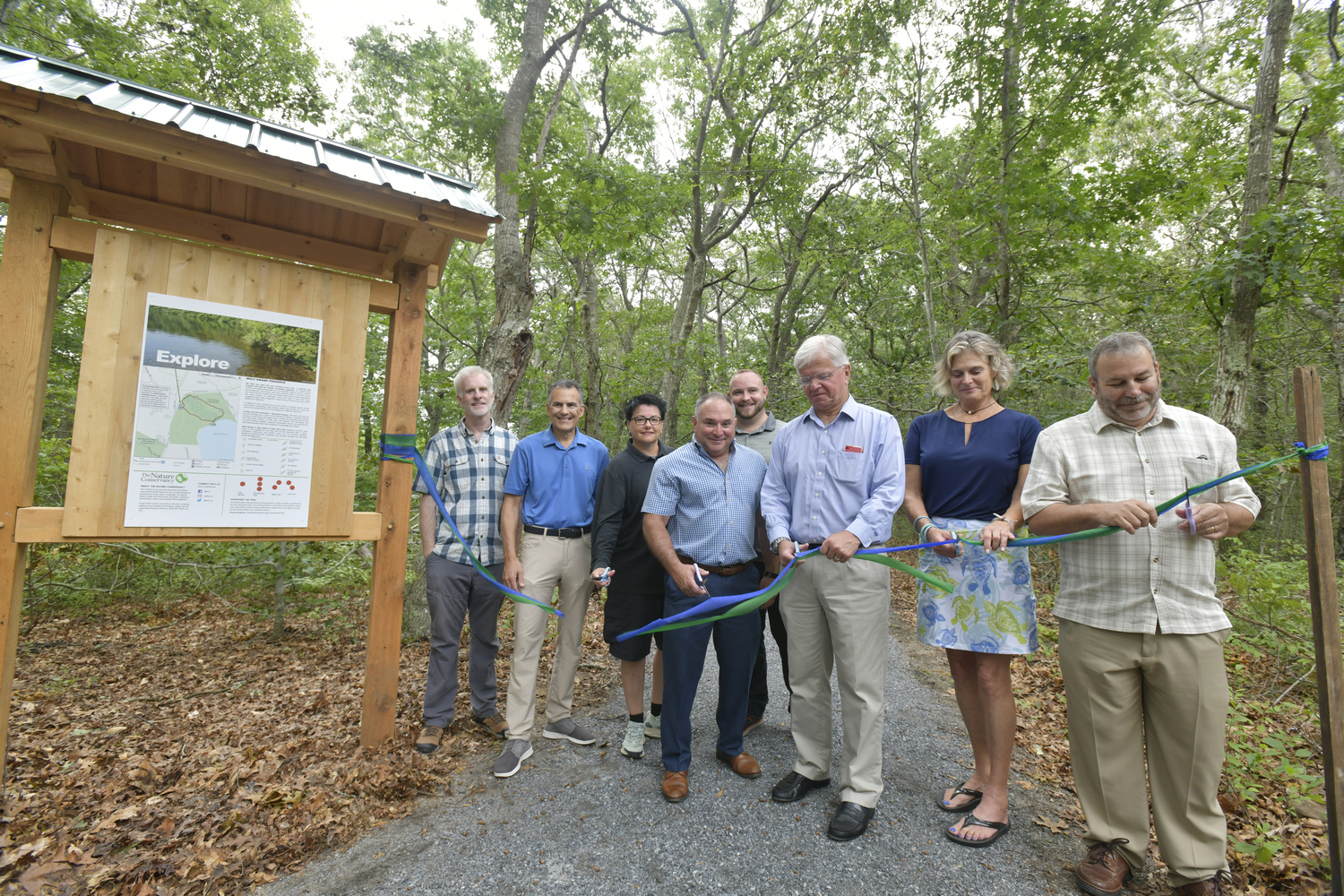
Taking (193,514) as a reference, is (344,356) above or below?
above

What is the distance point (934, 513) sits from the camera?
2.95 m

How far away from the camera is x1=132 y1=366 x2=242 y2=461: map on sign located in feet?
8.74

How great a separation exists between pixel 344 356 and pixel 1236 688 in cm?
651

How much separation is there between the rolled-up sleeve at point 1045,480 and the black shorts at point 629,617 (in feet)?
6.62

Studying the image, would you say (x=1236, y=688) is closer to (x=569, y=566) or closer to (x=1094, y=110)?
(x=569, y=566)

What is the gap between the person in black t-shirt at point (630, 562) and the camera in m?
3.48

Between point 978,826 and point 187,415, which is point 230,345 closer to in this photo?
point 187,415

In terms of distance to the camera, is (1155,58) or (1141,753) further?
(1155,58)

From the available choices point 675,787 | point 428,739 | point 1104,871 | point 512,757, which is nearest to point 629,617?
point 675,787

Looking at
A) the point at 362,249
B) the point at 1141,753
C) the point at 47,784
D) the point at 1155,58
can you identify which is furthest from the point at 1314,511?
the point at 1155,58

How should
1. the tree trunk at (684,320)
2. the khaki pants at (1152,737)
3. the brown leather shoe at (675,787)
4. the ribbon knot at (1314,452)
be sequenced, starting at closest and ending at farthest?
the ribbon knot at (1314,452) → the khaki pants at (1152,737) → the brown leather shoe at (675,787) → the tree trunk at (684,320)

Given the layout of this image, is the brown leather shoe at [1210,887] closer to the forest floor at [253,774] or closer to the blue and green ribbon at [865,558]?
the forest floor at [253,774]

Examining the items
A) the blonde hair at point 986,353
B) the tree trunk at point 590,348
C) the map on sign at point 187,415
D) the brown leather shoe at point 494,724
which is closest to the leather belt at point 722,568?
the blonde hair at point 986,353

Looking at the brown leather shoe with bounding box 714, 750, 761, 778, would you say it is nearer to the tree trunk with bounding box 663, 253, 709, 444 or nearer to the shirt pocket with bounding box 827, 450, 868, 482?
the shirt pocket with bounding box 827, 450, 868, 482
